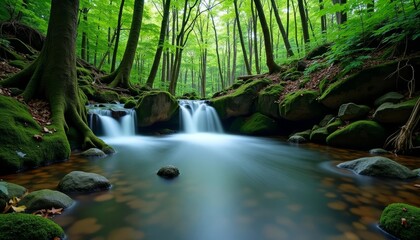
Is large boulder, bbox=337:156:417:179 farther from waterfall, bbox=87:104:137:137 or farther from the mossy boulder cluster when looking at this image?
waterfall, bbox=87:104:137:137

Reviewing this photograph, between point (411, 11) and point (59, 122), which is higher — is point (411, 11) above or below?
above

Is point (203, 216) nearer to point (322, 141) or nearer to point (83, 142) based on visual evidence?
point (83, 142)

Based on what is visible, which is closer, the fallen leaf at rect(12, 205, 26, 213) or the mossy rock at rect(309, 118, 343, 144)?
the fallen leaf at rect(12, 205, 26, 213)

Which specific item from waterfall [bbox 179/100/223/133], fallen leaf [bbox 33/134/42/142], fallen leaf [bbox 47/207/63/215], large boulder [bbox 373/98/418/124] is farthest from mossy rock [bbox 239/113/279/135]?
fallen leaf [bbox 47/207/63/215]

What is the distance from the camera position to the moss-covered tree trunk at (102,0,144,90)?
12.4m

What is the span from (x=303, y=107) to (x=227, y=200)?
6691mm

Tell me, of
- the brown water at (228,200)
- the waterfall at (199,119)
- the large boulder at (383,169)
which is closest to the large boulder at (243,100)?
the waterfall at (199,119)

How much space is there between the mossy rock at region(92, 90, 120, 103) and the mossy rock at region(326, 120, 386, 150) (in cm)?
933

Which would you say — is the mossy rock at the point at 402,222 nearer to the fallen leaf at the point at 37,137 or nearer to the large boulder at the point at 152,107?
the fallen leaf at the point at 37,137

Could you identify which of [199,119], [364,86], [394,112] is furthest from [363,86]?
[199,119]

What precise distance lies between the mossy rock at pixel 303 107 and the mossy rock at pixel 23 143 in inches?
295

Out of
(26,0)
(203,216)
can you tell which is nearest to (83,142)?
(203,216)

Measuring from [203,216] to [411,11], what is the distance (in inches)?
320

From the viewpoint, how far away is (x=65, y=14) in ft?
21.5
